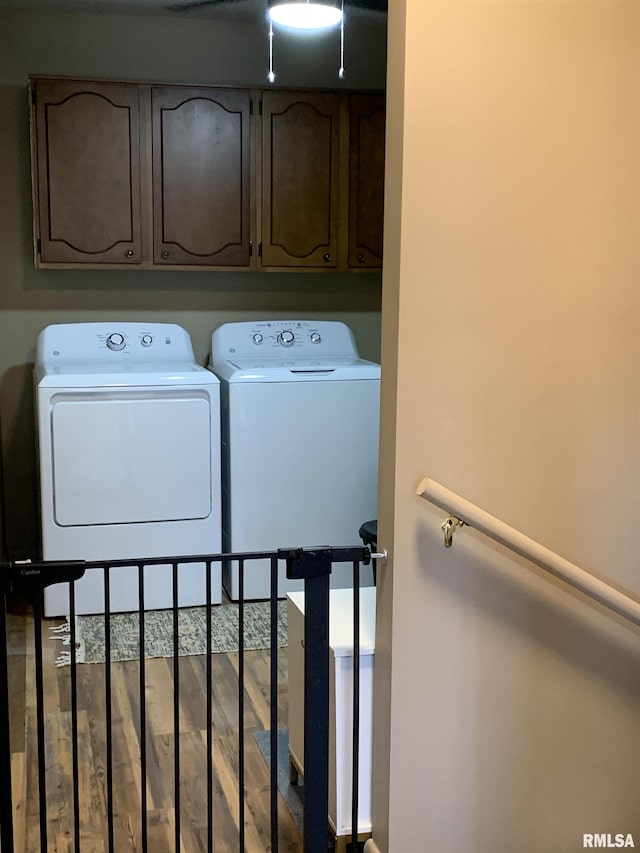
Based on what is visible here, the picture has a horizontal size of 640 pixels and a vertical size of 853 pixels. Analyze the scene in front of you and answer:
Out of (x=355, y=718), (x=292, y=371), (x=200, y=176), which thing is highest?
(x=200, y=176)

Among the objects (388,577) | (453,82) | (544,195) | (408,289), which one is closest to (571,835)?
(388,577)

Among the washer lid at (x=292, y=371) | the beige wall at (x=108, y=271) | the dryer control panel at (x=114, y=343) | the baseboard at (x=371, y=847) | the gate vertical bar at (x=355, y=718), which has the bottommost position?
the baseboard at (x=371, y=847)

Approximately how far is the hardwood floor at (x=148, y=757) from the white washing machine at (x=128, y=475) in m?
0.43

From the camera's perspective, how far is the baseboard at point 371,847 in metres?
2.09

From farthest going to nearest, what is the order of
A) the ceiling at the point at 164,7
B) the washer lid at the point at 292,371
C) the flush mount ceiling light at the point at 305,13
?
1. the ceiling at the point at 164,7
2. the washer lid at the point at 292,371
3. the flush mount ceiling light at the point at 305,13

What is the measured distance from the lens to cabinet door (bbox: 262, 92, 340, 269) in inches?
167

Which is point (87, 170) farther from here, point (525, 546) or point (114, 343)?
point (525, 546)

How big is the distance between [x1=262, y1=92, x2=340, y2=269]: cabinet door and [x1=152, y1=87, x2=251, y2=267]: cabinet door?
11 centimetres

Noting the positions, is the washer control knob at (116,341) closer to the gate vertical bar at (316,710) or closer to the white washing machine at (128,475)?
the white washing machine at (128,475)

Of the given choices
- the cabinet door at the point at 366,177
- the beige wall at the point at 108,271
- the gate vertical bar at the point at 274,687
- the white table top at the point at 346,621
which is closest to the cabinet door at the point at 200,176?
the beige wall at the point at 108,271

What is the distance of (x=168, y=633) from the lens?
3646 millimetres

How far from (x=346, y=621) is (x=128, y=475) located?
179 cm

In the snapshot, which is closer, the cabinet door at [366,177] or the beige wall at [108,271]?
the beige wall at [108,271]

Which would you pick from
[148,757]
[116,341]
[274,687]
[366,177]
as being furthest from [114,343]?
[274,687]
